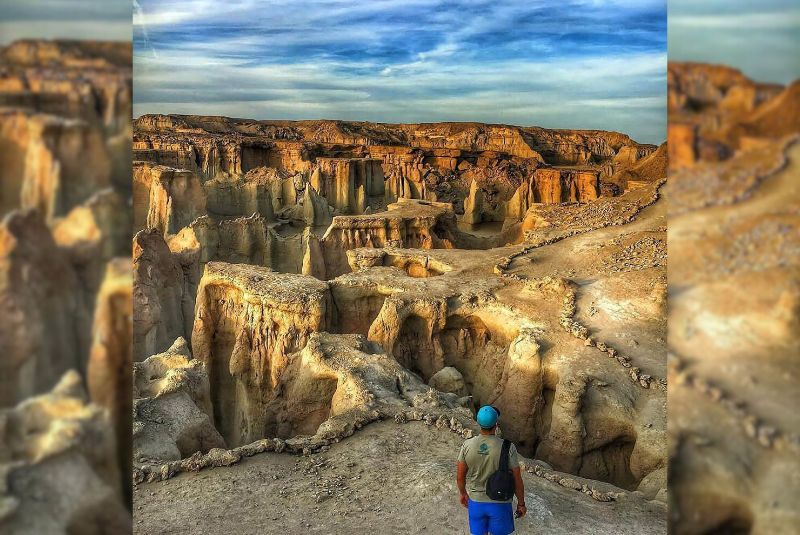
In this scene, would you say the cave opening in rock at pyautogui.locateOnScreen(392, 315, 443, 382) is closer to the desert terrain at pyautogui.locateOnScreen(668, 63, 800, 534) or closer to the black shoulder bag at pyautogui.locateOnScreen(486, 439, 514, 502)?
the black shoulder bag at pyautogui.locateOnScreen(486, 439, 514, 502)

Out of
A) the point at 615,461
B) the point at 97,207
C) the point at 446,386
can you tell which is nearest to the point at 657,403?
the point at 615,461

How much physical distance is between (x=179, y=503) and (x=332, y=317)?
20.7 feet

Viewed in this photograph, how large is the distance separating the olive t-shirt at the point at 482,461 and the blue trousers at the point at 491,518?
0.15 feet

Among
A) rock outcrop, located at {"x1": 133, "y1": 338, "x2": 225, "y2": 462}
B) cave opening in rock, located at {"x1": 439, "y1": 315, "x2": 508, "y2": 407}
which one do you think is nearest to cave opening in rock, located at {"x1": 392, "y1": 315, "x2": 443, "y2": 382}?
cave opening in rock, located at {"x1": 439, "y1": 315, "x2": 508, "y2": 407}

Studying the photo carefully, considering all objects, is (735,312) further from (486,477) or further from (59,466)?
(486,477)

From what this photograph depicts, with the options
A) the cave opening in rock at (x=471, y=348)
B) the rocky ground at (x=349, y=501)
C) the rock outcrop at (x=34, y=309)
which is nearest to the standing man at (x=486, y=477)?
the rocky ground at (x=349, y=501)

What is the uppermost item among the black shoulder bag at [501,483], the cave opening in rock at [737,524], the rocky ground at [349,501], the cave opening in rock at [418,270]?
the cave opening in rock at [737,524]

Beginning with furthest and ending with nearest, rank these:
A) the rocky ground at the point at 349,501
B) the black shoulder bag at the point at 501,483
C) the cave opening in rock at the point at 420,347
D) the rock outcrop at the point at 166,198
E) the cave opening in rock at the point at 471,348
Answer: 1. the rock outcrop at the point at 166,198
2. the cave opening in rock at the point at 420,347
3. the cave opening in rock at the point at 471,348
4. the rocky ground at the point at 349,501
5. the black shoulder bag at the point at 501,483

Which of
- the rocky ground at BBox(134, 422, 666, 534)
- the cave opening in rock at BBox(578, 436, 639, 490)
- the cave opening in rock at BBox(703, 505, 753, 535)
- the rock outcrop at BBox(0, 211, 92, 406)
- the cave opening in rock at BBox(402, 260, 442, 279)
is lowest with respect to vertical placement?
the cave opening in rock at BBox(578, 436, 639, 490)

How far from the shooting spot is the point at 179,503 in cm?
568

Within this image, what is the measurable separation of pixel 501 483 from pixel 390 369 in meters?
4.53

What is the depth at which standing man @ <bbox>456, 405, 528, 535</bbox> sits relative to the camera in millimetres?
4230

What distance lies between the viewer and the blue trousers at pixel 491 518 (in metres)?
4.27

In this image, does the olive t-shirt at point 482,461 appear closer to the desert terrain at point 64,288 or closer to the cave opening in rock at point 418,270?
the desert terrain at point 64,288
